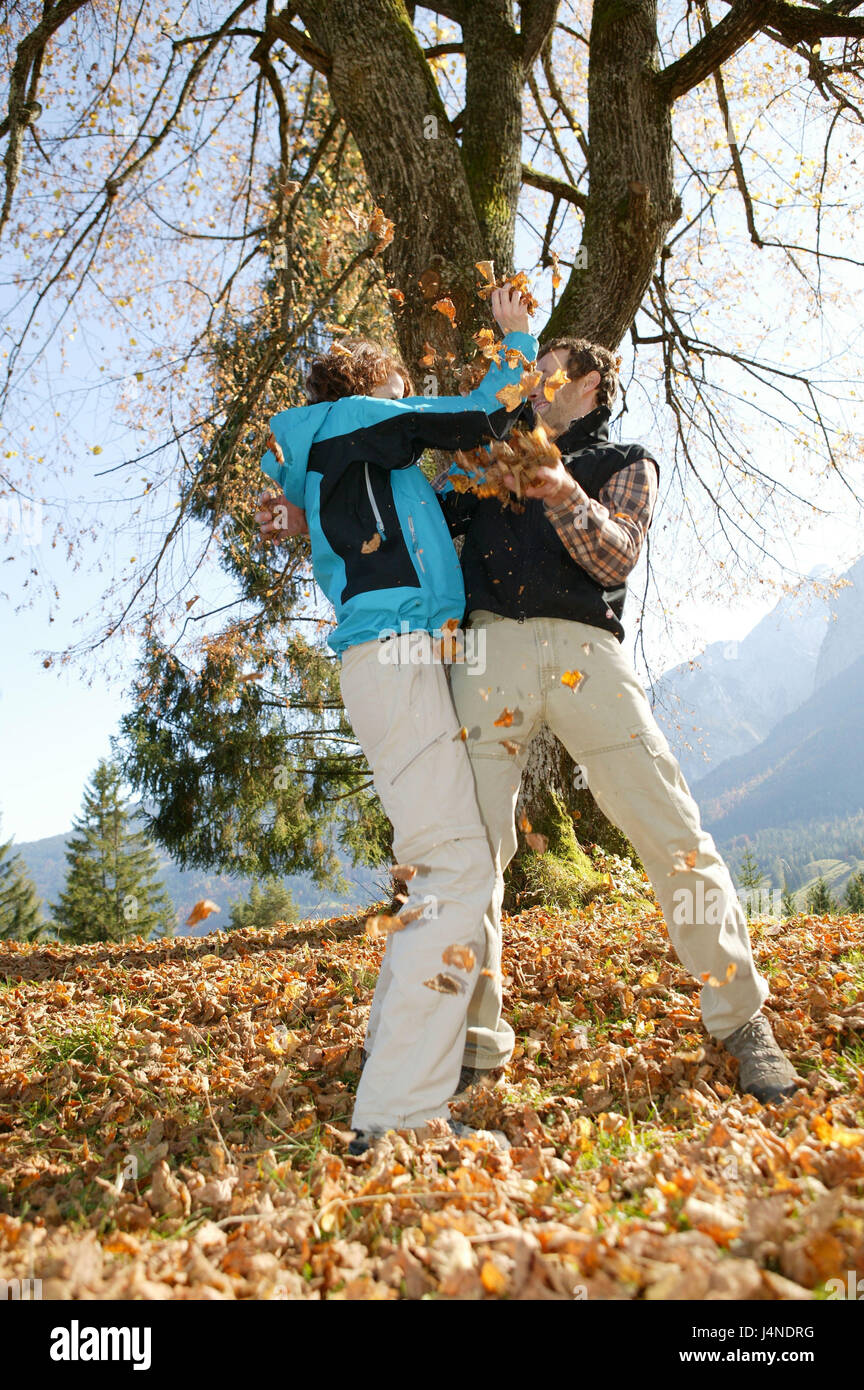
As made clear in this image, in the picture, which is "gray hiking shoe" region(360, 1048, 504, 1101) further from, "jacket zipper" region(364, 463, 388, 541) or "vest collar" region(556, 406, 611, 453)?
"vest collar" region(556, 406, 611, 453)

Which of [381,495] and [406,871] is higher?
[381,495]

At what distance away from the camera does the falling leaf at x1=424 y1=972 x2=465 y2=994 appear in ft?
6.98

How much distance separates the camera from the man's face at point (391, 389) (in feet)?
8.77

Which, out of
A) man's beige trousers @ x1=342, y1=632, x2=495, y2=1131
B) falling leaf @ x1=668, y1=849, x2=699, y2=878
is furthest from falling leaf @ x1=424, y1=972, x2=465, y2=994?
falling leaf @ x1=668, y1=849, x2=699, y2=878

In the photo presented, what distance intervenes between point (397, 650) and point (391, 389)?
0.93 metres

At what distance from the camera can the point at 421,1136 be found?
2045 millimetres

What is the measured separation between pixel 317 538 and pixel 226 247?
6.59 meters

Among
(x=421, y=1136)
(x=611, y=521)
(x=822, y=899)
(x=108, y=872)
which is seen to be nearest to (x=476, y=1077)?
(x=421, y=1136)

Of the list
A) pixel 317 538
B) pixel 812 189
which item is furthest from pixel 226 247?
pixel 317 538

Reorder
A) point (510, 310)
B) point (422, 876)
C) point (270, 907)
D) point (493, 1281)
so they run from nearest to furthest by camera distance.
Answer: point (493, 1281) < point (422, 876) < point (510, 310) < point (270, 907)

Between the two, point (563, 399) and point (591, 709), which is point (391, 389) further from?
point (591, 709)

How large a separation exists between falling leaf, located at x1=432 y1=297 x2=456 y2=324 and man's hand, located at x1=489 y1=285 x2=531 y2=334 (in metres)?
1.20

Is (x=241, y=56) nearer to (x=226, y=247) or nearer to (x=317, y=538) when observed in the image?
(x=226, y=247)

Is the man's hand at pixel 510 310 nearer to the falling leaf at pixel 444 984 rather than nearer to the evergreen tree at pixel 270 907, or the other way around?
the falling leaf at pixel 444 984
